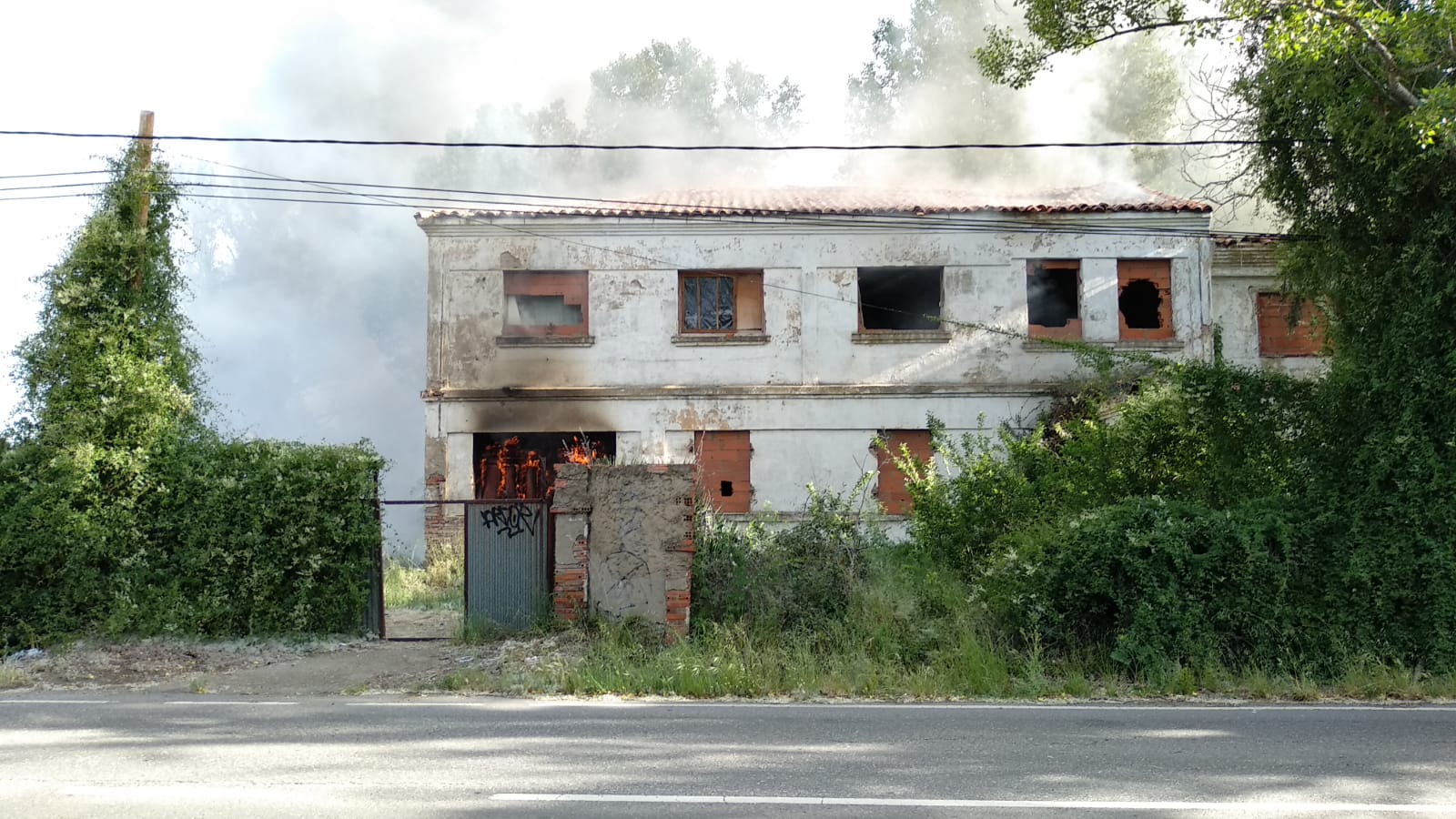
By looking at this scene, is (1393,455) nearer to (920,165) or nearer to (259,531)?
(259,531)

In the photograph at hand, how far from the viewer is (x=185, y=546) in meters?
12.2

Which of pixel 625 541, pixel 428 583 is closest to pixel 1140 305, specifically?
→ pixel 625 541

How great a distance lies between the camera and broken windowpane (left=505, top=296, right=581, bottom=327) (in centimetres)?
2022

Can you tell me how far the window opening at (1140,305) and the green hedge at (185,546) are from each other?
15016 millimetres

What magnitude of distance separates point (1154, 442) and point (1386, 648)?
3240 millimetres

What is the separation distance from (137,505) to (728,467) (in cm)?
1006

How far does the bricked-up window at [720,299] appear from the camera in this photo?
65.7ft

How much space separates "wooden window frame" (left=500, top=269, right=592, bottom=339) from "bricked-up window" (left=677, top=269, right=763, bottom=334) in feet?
6.09

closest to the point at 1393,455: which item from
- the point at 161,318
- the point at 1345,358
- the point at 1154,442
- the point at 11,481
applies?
the point at 1345,358

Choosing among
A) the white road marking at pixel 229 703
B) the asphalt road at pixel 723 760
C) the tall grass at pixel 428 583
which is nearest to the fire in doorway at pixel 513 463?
the tall grass at pixel 428 583

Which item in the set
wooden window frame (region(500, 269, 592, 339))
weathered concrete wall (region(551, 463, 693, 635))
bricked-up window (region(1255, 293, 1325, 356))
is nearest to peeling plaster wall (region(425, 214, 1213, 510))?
wooden window frame (region(500, 269, 592, 339))

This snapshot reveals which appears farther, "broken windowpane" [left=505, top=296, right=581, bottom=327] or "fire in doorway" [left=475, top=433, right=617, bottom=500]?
"broken windowpane" [left=505, top=296, right=581, bottom=327]

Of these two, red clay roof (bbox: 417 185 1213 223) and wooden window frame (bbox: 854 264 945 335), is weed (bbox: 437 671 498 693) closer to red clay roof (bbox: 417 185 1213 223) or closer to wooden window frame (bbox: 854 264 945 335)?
red clay roof (bbox: 417 185 1213 223)

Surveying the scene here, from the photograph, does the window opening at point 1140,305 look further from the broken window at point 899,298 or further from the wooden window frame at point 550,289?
the wooden window frame at point 550,289
